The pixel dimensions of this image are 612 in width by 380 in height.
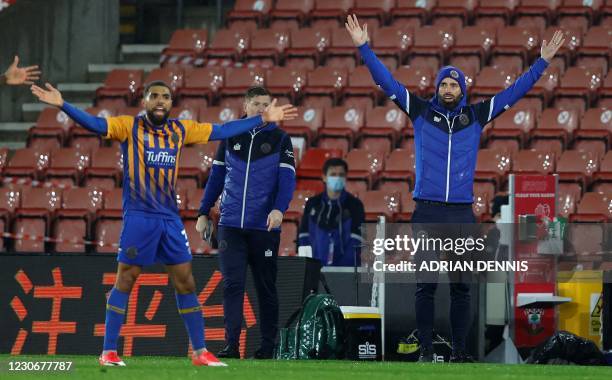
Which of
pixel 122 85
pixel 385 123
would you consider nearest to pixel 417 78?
pixel 385 123

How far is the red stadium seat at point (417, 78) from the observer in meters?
16.2

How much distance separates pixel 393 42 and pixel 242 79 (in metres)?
2.09

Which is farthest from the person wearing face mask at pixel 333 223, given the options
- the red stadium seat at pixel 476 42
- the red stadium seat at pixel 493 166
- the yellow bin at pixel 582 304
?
the red stadium seat at pixel 476 42

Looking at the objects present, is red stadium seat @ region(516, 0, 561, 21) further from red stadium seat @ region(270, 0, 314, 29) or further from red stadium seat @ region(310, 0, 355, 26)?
red stadium seat @ region(270, 0, 314, 29)

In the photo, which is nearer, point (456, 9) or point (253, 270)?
point (253, 270)

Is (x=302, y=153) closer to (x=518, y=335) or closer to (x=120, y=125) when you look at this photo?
(x=518, y=335)

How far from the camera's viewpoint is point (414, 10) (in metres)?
18.4

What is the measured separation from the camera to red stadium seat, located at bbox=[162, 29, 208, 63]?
731 inches

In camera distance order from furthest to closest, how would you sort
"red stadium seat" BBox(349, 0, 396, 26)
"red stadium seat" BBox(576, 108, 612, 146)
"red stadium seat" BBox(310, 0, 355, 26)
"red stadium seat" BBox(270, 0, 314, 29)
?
"red stadium seat" BBox(270, 0, 314, 29), "red stadium seat" BBox(310, 0, 355, 26), "red stadium seat" BBox(349, 0, 396, 26), "red stadium seat" BBox(576, 108, 612, 146)

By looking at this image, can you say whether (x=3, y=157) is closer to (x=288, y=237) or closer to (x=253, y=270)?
(x=288, y=237)

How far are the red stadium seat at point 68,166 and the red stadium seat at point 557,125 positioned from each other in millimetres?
5598

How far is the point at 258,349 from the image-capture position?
9453mm

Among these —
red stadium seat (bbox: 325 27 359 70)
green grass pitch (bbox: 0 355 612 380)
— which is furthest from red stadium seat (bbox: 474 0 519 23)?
green grass pitch (bbox: 0 355 612 380)

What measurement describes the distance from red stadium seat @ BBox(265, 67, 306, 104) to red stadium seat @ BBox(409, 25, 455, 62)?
5.06 ft
